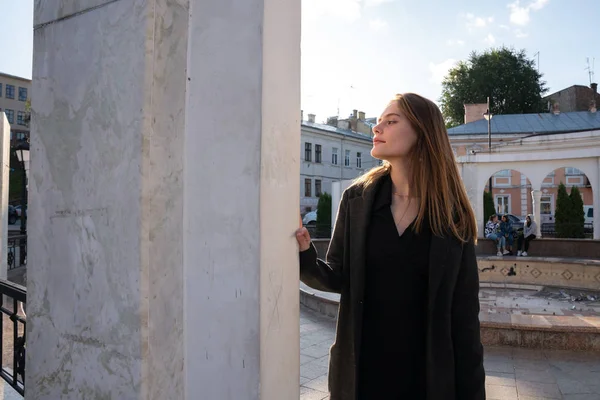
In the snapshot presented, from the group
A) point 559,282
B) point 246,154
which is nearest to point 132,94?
point 246,154

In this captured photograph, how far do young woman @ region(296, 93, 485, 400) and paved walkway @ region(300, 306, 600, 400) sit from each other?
2615 millimetres

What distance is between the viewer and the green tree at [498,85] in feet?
132

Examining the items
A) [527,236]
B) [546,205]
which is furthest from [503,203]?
[527,236]

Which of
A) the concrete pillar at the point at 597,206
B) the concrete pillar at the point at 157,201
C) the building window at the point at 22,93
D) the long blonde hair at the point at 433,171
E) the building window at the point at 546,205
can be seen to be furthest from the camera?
the building window at the point at 22,93

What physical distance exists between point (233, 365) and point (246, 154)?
62 centimetres

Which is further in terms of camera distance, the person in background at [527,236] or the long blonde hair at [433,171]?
the person in background at [527,236]

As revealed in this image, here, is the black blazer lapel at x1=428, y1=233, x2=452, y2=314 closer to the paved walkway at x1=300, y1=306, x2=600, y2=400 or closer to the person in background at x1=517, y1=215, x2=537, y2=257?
the paved walkway at x1=300, y1=306, x2=600, y2=400

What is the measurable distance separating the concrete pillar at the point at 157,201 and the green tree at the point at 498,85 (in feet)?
139

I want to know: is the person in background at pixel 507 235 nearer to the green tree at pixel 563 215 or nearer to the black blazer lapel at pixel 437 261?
the green tree at pixel 563 215

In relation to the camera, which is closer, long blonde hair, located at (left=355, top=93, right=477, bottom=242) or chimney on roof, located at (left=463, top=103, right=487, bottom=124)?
long blonde hair, located at (left=355, top=93, right=477, bottom=242)

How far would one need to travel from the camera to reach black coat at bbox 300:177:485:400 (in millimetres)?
1777

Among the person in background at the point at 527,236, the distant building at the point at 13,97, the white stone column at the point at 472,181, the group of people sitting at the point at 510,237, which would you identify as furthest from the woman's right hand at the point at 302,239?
the distant building at the point at 13,97

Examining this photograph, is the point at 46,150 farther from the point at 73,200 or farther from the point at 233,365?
the point at 233,365

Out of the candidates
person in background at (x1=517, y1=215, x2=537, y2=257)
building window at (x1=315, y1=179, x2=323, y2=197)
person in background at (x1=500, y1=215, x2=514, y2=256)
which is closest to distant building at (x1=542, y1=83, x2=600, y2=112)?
building window at (x1=315, y1=179, x2=323, y2=197)
